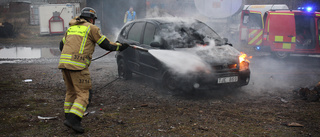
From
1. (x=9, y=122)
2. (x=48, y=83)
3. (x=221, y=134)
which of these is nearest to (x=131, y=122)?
(x=221, y=134)

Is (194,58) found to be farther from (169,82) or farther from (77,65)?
(77,65)

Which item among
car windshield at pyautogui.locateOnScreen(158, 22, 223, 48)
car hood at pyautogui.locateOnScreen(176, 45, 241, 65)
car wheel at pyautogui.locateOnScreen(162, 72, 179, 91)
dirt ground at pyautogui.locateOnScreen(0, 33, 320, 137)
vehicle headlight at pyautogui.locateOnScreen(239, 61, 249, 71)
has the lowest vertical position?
dirt ground at pyautogui.locateOnScreen(0, 33, 320, 137)

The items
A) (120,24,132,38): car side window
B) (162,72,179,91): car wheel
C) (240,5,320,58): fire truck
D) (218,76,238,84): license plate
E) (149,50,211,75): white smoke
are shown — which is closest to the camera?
(149,50,211,75): white smoke

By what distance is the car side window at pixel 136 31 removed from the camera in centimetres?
698

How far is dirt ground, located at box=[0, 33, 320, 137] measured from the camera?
409 cm

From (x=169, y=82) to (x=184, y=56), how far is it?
62 cm

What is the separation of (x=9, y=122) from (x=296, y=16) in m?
10.5

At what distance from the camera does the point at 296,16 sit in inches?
444

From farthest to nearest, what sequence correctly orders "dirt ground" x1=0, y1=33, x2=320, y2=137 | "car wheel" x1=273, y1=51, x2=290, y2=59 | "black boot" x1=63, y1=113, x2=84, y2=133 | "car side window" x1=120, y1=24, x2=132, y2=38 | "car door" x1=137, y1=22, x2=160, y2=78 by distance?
"car wheel" x1=273, y1=51, x2=290, y2=59 < "car side window" x1=120, y1=24, x2=132, y2=38 < "car door" x1=137, y1=22, x2=160, y2=78 < "dirt ground" x1=0, y1=33, x2=320, y2=137 < "black boot" x1=63, y1=113, x2=84, y2=133

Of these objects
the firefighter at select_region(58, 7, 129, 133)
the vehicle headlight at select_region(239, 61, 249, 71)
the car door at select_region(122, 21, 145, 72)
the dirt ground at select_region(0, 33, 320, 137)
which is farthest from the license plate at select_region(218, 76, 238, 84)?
the firefighter at select_region(58, 7, 129, 133)

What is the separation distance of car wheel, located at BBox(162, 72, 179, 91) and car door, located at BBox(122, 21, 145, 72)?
1052 mm

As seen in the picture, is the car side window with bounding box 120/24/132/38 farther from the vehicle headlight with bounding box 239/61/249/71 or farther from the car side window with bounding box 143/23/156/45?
the vehicle headlight with bounding box 239/61/249/71

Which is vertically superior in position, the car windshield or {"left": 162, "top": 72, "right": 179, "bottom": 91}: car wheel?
the car windshield

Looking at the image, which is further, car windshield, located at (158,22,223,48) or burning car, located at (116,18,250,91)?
car windshield, located at (158,22,223,48)
